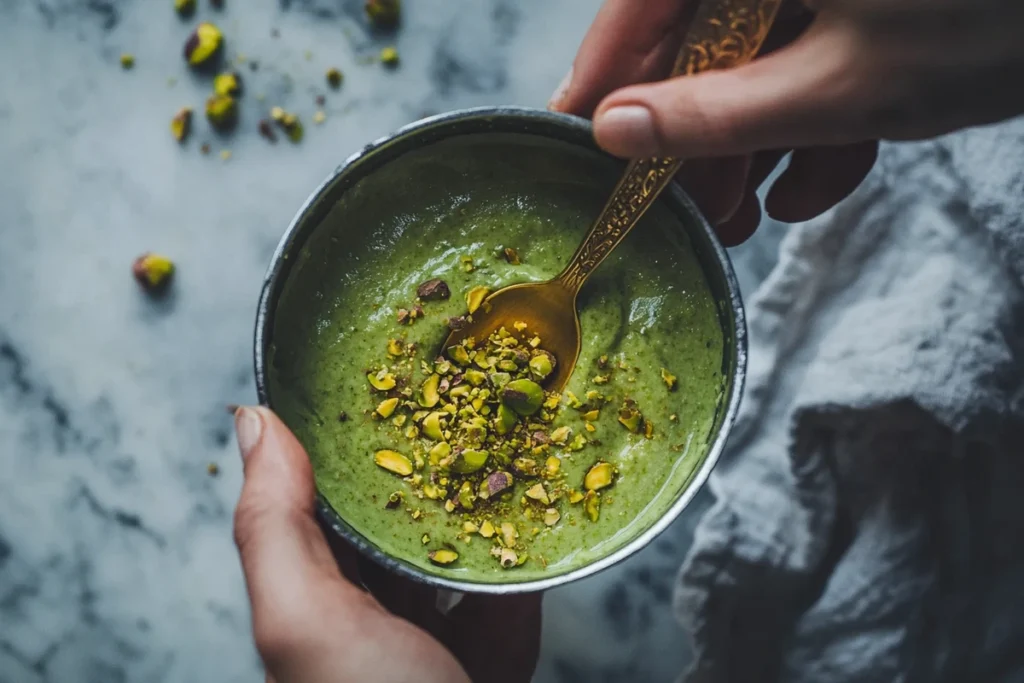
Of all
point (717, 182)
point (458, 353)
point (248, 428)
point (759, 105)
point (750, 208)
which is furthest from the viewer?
point (750, 208)

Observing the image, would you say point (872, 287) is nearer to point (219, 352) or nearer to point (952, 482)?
point (952, 482)

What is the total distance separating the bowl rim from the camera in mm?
961

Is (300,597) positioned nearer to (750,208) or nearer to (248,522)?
(248,522)

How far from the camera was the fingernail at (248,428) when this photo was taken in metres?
0.94

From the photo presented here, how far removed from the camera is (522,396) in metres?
1.04

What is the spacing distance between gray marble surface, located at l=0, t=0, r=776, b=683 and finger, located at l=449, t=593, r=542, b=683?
13cm

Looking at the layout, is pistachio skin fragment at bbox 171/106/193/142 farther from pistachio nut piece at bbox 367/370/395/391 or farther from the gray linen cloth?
the gray linen cloth

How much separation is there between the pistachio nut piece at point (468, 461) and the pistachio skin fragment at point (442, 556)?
93mm

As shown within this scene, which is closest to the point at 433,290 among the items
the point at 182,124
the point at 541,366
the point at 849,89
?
the point at 541,366

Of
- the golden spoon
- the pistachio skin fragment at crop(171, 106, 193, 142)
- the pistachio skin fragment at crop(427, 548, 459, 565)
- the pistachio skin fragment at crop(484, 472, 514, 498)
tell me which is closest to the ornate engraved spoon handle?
the golden spoon

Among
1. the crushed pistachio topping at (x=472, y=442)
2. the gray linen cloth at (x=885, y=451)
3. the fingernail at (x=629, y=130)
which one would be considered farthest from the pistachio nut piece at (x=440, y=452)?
the gray linen cloth at (x=885, y=451)

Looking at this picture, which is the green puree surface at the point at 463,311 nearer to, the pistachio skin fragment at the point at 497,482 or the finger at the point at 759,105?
the pistachio skin fragment at the point at 497,482

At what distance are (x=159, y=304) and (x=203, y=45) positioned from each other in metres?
0.40

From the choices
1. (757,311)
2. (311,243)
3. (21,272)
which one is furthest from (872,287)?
(21,272)
